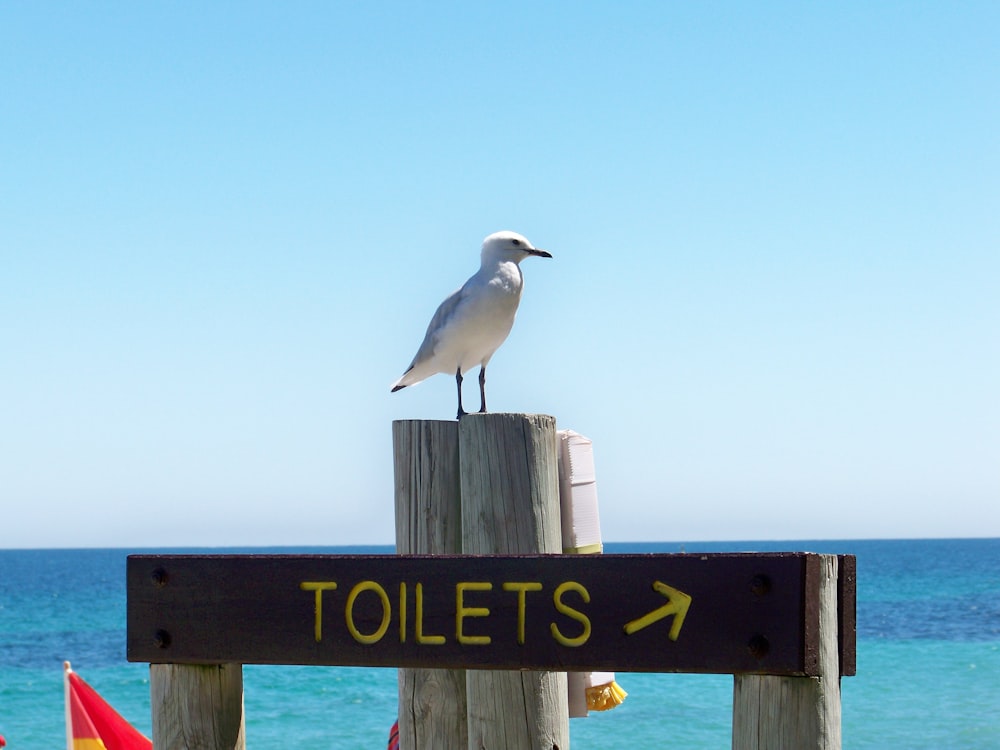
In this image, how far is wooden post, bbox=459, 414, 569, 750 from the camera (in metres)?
3.89

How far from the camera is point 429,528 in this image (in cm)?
430

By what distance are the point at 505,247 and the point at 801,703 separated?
368cm

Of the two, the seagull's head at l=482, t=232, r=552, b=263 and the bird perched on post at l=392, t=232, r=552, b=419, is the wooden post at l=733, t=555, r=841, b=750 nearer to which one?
the bird perched on post at l=392, t=232, r=552, b=419

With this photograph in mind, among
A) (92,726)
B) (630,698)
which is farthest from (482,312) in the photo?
(630,698)

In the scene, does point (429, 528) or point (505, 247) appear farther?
point (505, 247)

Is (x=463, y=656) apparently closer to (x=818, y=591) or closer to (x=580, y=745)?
(x=818, y=591)

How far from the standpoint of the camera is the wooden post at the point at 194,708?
11.6 ft

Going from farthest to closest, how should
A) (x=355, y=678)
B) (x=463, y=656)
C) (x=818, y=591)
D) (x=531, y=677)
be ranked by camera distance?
1. (x=355, y=678)
2. (x=531, y=677)
3. (x=463, y=656)
4. (x=818, y=591)

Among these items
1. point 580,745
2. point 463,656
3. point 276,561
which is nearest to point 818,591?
point 463,656

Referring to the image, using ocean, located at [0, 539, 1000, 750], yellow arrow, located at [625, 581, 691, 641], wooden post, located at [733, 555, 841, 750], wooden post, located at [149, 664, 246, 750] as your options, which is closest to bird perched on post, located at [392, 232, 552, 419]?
wooden post, located at [149, 664, 246, 750]

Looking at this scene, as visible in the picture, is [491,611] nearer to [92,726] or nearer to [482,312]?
[482,312]

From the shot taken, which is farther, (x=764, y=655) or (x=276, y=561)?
(x=276, y=561)

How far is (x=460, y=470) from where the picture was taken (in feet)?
13.8

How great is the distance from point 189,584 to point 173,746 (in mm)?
461
